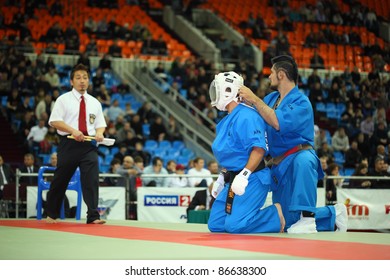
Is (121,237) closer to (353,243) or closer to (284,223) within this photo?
(284,223)

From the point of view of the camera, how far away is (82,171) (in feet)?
28.2

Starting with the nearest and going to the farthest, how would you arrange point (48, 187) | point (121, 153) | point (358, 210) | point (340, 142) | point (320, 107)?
point (48, 187) → point (358, 210) → point (121, 153) → point (340, 142) → point (320, 107)

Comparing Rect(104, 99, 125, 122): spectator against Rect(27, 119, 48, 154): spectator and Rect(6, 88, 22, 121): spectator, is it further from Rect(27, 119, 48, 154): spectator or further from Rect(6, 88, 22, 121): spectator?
Rect(27, 119, 48, 154): spectator

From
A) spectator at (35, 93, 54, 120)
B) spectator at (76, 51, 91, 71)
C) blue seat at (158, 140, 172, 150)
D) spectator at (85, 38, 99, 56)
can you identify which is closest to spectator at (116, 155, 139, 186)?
spectator at (35, 93, 54, 120)

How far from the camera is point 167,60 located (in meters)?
22.2

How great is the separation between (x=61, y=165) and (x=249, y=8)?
19.3 m

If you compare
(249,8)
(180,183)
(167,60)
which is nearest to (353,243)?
(180,183)

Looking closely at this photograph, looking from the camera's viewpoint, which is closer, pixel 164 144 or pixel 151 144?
pixel 151 144

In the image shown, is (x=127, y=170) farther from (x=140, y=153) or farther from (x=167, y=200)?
(x=140, y=153)

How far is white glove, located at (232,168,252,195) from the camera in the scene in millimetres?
6289

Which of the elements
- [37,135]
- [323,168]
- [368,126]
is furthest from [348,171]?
[37,135]

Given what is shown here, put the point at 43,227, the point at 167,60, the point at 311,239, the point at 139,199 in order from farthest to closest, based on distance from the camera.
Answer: the point at 167,60, the point at 139,199, the point at 43,227, the point at 311,239

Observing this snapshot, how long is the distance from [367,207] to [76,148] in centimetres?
599
